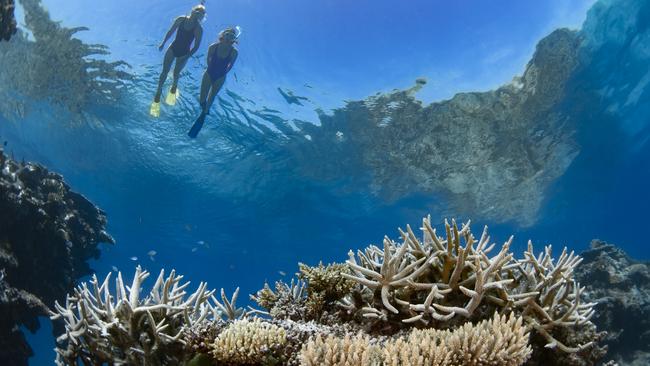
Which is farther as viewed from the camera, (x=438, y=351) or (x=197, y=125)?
(x=197, y=125)

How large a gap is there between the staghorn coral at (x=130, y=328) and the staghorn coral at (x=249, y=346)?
56cm

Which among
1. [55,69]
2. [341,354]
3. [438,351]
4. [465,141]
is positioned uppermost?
[465,141]

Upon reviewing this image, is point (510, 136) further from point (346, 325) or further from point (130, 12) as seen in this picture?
point (346, 325)

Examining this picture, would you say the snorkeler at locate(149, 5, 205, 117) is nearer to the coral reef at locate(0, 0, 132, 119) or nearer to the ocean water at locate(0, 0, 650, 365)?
the ocean water at locate(0, 0, 650, 365)

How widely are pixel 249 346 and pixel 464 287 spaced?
202 centimetres

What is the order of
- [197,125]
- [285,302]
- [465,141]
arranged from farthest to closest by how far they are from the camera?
1. [465,141]
2. [197,125]
3. [285,302]

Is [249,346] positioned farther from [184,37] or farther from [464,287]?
[184,37]

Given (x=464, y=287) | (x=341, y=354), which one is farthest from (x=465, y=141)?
(x=341, y=354)

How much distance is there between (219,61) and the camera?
514 inches

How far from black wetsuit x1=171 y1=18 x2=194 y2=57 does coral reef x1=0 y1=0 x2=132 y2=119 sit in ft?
34.4

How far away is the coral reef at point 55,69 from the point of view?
788 inches

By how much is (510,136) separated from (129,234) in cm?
5171

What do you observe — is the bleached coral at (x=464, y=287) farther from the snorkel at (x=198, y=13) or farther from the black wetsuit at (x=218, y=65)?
the black wetsuit at (x=218, y=65)

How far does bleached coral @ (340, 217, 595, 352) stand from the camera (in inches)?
148
